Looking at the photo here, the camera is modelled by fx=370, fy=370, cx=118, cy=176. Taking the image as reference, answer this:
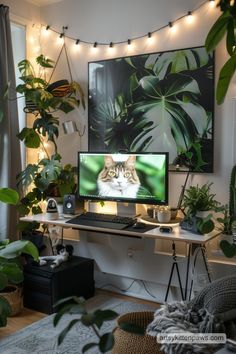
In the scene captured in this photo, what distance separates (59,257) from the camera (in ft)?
9.80

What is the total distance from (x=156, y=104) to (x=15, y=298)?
1.86 meters

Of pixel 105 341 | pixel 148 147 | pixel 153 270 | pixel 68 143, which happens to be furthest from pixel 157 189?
pixel 105 341

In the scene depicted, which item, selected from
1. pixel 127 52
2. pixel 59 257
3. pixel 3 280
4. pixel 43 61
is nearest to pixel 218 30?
pixel 3 280

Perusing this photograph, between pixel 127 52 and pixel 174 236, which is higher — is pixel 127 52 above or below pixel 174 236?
above

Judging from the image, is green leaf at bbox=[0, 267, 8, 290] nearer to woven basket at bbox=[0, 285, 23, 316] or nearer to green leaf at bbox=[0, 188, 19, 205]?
green leaf at bbox=[0, 188, 19, 205]

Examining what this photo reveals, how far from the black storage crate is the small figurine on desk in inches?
1.3

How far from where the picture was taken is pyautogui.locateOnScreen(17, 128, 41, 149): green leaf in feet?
10.6

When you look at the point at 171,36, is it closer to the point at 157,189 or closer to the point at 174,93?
the point at 174,93

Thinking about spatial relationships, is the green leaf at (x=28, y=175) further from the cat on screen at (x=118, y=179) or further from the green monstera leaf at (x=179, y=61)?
the green monstera leaf at (x=179, y=61)

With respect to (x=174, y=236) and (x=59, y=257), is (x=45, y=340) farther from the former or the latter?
(x=174, y=236)

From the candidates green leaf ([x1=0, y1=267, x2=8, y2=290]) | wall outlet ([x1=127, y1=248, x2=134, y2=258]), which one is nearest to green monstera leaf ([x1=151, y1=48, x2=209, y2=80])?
wall outlet ([x1=127, y1=248, x2=134, y2=258])

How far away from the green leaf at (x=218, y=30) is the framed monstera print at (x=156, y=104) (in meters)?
1.72

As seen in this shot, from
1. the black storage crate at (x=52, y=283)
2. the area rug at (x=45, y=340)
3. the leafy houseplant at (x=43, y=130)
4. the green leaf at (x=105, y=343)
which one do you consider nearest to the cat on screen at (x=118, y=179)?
the leafy houseplant at (x=43, y=130)

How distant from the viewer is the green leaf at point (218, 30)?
0.99 m
